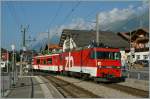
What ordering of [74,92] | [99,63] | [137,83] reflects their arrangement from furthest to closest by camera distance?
[99,63], [137,83], [74,92]

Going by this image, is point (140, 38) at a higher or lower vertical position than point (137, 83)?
higher

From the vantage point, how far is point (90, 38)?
9069 cm

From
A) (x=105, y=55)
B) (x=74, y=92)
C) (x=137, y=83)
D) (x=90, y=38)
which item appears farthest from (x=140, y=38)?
(x=74, y=92)

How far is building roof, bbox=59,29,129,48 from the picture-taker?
3430 inches

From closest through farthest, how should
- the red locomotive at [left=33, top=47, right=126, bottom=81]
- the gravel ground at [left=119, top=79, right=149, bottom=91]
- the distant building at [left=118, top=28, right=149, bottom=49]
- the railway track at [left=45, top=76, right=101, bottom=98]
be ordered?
the railway track at [left=45, top=76, right=101, bottom=98], the gravel ground at [left=119, top=79, right=149, bottom=91], the red locomotive at [left=33, top=47, right=126, bottom=81], the distant building at [left=118, top=28, right=149, bottom=49]

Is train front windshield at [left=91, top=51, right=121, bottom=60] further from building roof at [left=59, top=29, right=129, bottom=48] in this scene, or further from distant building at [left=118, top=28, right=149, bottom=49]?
distant building at [left=118, top=28, right=149, bottom=49]

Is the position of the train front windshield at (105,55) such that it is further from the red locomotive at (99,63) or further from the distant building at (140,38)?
the distant building at (140,38)

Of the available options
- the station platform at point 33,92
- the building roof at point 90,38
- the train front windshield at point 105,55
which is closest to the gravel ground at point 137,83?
the train front windshield at point 105,55

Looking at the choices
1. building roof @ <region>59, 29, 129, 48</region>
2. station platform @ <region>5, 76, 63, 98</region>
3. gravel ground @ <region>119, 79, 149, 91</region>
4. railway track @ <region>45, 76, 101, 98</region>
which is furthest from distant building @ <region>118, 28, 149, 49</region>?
station platform @ <region>5, 76, 63, 98</region>

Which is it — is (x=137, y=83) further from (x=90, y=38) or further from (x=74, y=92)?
(x=90, y=38)

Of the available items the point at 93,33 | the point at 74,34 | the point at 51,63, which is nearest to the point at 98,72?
the point at 51,63

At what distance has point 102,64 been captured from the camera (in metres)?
30.6

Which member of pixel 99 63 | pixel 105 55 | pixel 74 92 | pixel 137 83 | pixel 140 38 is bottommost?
pixel 74 92

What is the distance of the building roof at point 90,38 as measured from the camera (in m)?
87.1
